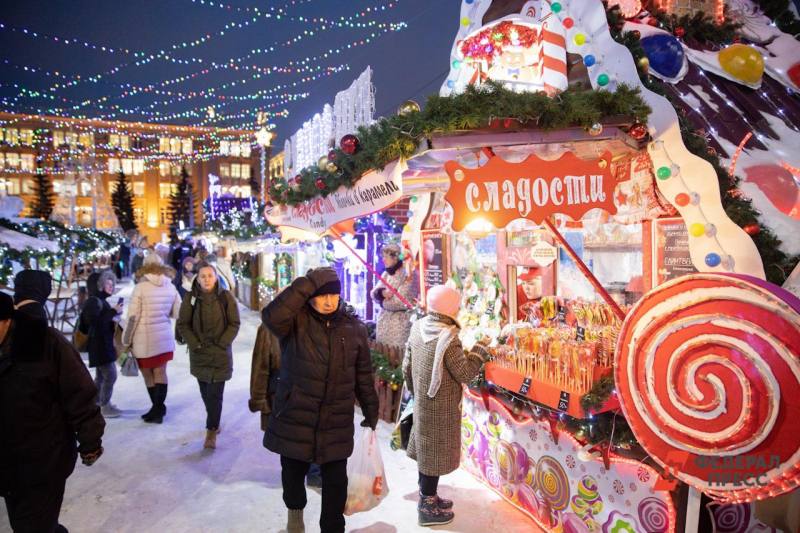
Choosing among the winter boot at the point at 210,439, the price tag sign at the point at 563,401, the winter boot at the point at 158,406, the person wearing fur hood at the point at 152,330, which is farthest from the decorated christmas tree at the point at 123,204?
the price tag sign at the point at 563,401

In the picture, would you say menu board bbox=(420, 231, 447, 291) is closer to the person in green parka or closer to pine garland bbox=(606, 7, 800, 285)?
the person in green parka

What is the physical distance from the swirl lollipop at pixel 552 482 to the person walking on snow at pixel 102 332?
189 inches

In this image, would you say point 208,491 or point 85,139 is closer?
point 208,491

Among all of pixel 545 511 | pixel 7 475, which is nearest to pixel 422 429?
pixel 545 511

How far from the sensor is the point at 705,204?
3.10 metres

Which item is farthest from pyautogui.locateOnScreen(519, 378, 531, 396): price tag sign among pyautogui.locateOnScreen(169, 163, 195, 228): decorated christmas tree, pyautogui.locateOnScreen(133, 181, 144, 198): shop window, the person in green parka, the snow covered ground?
pyautogui.locateOnScreen(133, 181, 144, 198): shop window

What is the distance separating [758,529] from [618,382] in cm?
137

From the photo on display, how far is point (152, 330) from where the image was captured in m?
5.79

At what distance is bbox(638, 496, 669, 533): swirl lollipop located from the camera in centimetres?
282

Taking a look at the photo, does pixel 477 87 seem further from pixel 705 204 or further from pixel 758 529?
pixel 758 529

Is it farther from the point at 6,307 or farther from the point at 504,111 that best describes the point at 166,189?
the point at 504,111

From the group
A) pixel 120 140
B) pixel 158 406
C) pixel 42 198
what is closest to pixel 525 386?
pixel 158 406

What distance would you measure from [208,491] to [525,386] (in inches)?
106

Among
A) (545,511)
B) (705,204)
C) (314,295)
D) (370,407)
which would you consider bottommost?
(545,511)
